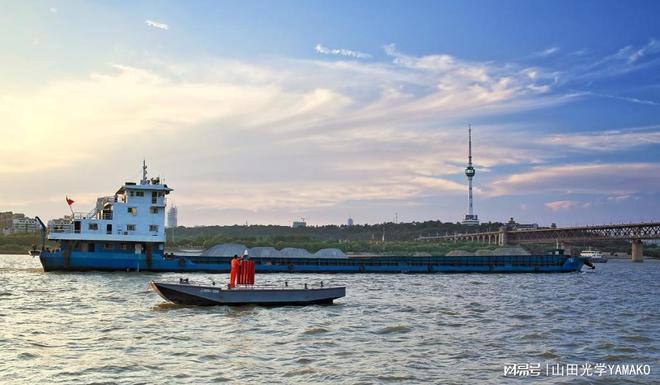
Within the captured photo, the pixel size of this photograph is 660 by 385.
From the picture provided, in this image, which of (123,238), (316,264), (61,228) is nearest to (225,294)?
(123,238)

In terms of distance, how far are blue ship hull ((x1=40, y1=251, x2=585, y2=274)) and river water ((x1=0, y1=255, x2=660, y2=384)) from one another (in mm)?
19671

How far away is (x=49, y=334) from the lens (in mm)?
24078

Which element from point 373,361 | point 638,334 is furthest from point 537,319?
point 373,361

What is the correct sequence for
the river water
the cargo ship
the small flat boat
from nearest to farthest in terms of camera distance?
the river water
the small flat boat
the cargo ship

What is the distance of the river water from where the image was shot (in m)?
18.5

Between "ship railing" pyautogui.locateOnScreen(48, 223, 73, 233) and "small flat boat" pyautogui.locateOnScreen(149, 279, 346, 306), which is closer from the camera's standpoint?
"small flat boat" pyautogui.locateOnScreen(149, 279, 346, 306)

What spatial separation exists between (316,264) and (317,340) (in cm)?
4819

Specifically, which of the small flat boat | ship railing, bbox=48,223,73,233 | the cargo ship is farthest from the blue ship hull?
the small flat boat

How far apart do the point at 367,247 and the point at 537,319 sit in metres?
141

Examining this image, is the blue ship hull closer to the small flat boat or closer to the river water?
the river water

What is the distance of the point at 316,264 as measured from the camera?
2847 inches

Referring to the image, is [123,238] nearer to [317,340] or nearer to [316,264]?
[316,264]

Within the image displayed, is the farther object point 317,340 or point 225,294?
point 225,294

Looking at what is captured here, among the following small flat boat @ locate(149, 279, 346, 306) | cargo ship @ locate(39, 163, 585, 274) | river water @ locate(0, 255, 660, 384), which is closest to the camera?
river water @ locate(0, 255, 660, 384)
